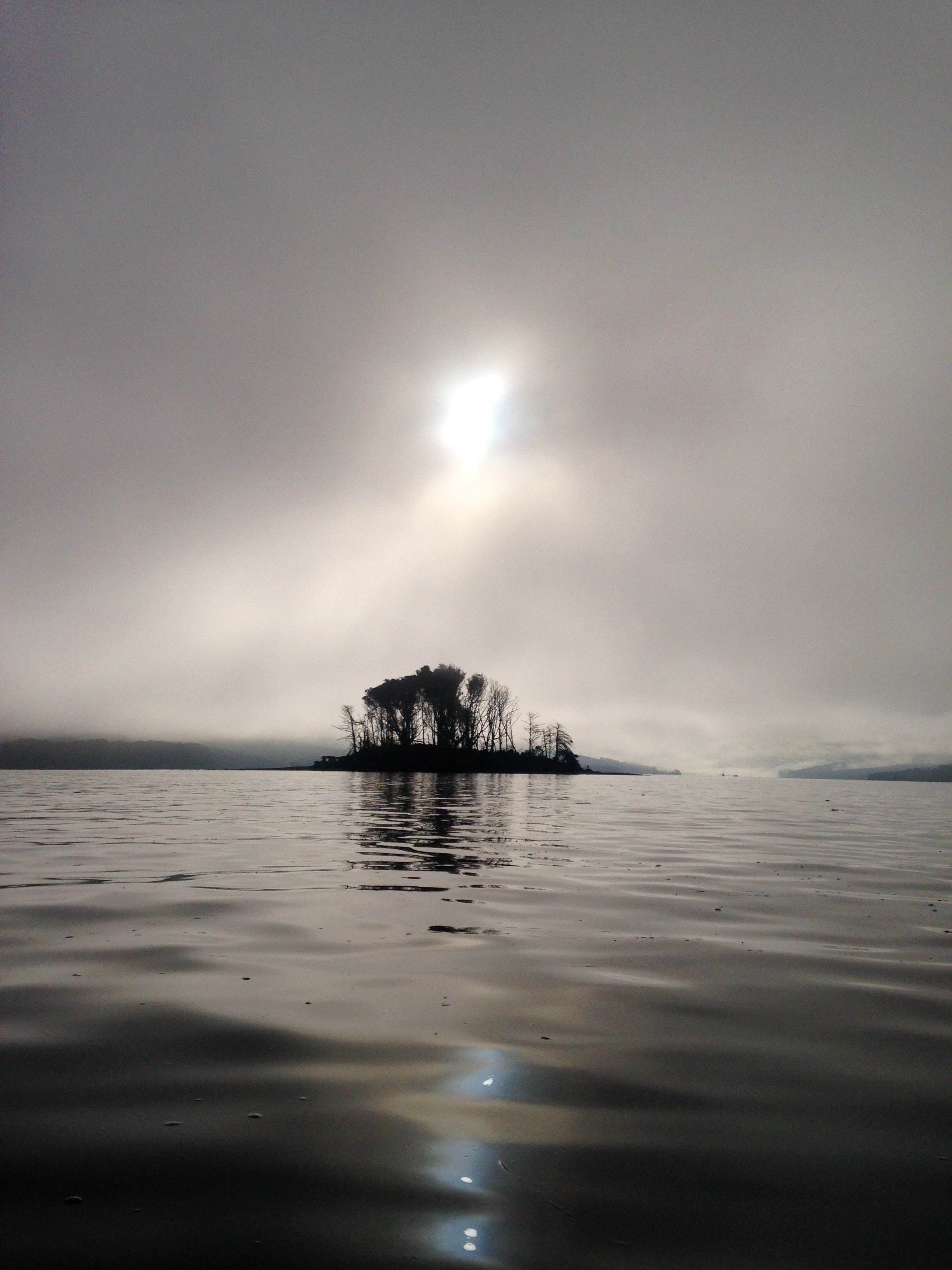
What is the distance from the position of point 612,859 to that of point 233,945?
9.21 m

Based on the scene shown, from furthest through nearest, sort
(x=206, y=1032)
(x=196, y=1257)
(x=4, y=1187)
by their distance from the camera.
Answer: (x=206, y=1032)
(x=4, y=1187)
(x=196, y=1257)

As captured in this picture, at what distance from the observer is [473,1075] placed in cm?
420

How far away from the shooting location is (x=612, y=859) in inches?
581

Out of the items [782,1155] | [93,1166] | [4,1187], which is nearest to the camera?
[4,1187]

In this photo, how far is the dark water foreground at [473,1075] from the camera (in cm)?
276

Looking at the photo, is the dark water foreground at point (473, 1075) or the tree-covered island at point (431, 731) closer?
the dark water foreground at point (473, 1075)

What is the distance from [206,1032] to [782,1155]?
141 inches

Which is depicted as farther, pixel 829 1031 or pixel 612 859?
pixel 612 859

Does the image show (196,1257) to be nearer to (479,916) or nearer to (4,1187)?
(4,1187)

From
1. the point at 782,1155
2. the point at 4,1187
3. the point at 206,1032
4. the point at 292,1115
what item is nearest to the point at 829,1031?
the point at 782,1155

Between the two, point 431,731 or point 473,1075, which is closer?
point 473,1075

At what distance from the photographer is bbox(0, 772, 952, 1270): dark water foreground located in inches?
109

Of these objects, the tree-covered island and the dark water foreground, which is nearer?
the dark water foreground

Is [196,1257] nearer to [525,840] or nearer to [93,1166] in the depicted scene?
[93,1166]
